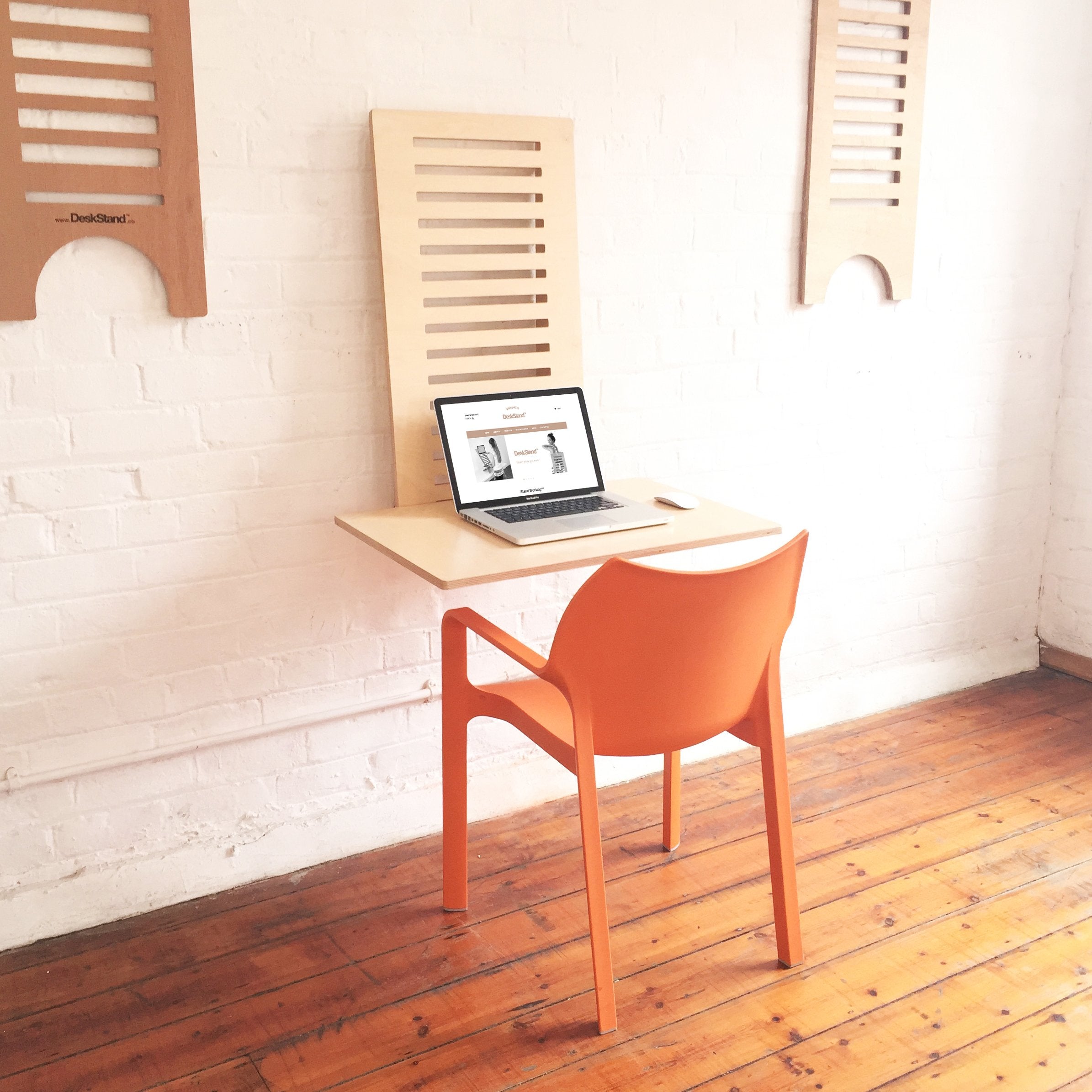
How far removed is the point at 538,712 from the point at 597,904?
1.10 feet

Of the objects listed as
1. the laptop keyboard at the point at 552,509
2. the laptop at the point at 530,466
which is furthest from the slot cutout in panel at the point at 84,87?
the laptop keyboard at the point at 552,509

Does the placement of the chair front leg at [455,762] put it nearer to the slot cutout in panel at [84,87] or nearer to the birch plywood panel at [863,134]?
the slot cutout in panel at [84,87]

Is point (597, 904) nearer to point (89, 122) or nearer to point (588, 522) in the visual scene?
point (588, 522)

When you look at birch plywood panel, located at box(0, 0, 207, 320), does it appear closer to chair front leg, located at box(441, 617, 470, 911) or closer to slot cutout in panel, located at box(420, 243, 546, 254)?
slot cutout in panel, located at box(420, 243, 546, 254)

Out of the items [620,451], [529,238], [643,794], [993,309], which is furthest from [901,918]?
[993,309]

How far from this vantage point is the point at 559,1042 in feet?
6.17

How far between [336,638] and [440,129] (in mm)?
1031

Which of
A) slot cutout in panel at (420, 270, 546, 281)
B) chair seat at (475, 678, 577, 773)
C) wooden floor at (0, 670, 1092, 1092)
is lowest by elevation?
wooden floor at (0, 670, 1092, 1092)

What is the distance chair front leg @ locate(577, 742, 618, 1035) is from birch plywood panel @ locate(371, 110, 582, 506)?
747 mm

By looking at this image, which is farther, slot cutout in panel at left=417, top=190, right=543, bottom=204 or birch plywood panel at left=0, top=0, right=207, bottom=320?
slot cutout in panel at left=417, top=190, right=543, bottom=204

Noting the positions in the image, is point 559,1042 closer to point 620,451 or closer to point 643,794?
point 643,794

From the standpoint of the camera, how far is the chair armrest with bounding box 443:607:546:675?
1.90 m

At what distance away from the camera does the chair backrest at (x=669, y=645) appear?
69.1 inches

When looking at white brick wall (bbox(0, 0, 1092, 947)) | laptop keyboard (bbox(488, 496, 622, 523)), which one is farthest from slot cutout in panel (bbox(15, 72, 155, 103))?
laptop keyboard (bbox(488, 496, 622, 523))
